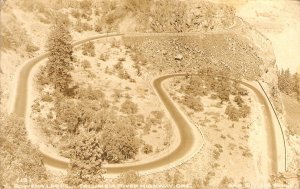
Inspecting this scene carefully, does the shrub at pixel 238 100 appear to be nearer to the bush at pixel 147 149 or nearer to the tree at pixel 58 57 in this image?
the bush at pixel 147 149

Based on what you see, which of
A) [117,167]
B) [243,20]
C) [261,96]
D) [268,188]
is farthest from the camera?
[243,20]

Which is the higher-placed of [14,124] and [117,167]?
[14,124]

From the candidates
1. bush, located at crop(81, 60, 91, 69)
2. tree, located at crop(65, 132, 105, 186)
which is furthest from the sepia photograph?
bush, located at crop(81, 60, 91, 69)

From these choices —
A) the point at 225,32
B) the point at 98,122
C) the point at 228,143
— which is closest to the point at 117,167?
the point at 98,122

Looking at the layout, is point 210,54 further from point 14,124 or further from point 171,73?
point 14,124

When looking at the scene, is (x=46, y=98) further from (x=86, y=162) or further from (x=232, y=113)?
(x=232, y=113)

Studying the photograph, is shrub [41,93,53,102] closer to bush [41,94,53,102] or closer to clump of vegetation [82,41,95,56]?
bush [41,94,53,102]
